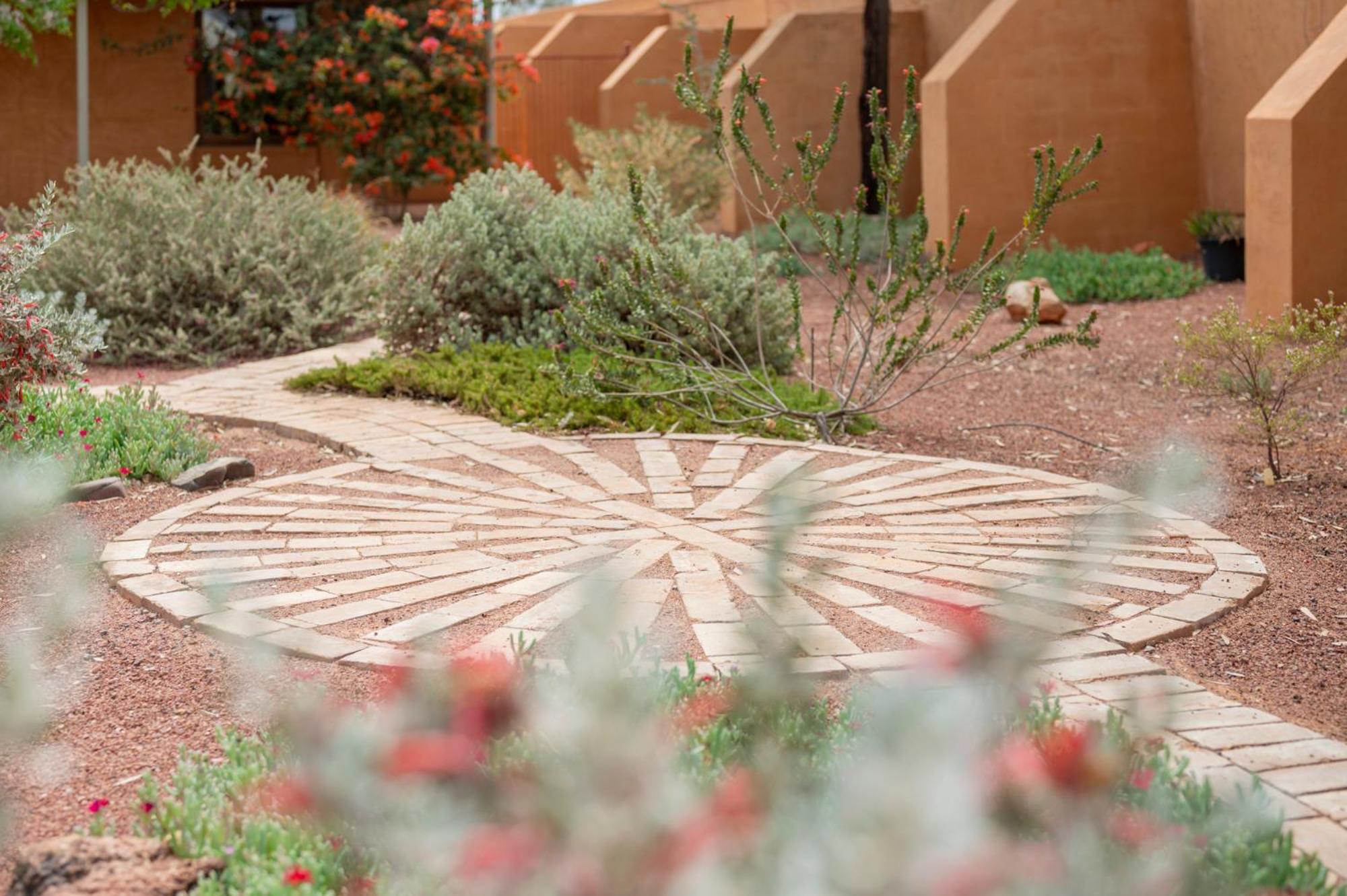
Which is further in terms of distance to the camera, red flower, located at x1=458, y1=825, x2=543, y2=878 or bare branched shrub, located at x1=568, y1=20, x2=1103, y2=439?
bare branched shrub, located at x1=568, y1=20, x2=1103, y2=439

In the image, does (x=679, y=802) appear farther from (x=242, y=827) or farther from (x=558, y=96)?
(x=558, y=96)

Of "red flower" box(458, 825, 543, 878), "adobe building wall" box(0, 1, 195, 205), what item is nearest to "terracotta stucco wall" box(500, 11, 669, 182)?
"adobe building wall" box(0, 1, 195, 205)

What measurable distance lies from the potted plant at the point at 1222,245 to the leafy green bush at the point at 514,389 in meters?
5.54

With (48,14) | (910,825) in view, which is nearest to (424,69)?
(48,14)

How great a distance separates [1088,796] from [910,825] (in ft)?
2.11

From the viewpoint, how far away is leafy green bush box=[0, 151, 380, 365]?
877 centimetres

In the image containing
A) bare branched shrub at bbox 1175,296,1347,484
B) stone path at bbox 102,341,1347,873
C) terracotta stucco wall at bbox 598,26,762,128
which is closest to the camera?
stone path at bbox 102,341,1347,873

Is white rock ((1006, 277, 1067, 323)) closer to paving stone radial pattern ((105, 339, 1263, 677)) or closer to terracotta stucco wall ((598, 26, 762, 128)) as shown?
paving stone radial pattern ((105, 339, 1263, 677))

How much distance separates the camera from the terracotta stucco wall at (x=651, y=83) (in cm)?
1764

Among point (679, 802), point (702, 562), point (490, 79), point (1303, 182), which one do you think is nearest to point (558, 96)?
point (490, 79)

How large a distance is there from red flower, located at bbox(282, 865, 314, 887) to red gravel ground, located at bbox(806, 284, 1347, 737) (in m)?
1.29

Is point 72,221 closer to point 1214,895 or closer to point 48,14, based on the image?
point 48,14

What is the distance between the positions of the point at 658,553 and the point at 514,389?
2511 millimetres

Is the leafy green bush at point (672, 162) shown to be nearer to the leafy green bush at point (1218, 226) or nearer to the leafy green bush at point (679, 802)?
the leafy green bush at point (1218, 226)
